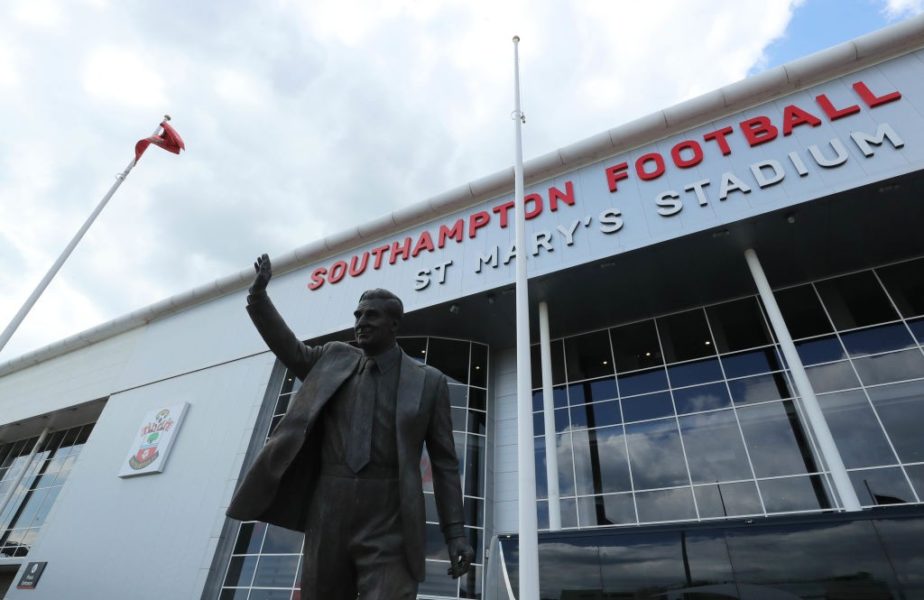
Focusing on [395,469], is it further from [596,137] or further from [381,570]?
[596,137]

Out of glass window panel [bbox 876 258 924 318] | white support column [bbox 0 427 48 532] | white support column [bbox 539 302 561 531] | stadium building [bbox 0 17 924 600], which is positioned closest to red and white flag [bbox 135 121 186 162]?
stadium building [bbox 0 17 924 600]

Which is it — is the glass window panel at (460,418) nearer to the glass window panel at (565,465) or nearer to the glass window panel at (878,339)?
the glass window panel at (565,465)

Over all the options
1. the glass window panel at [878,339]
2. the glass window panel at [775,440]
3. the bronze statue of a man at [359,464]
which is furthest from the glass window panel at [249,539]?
the glass window panel at [878,339]

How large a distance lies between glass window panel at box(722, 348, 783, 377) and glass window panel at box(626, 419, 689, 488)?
2.13m

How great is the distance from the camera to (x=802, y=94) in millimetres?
12750

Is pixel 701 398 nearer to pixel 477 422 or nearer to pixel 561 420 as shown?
pixel 561 420

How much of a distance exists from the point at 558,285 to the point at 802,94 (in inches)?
307

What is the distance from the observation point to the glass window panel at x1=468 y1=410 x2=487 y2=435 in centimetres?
1525

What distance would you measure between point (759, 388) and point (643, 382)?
287 centimetres

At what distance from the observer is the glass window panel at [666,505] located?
1204 cm

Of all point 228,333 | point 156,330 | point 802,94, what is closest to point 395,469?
point 802,94

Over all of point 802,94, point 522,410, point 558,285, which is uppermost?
point 802,94

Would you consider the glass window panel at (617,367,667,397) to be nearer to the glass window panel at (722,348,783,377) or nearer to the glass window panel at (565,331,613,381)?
the glass window panel at (565,331,613,381)

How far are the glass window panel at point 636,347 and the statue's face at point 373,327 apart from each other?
12.9 m
